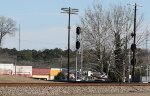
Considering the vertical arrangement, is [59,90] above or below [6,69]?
below

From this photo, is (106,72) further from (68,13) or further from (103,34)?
(68,13)

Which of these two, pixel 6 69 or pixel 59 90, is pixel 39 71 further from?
pixel 59 90

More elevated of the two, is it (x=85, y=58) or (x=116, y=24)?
(x=116, y=24)

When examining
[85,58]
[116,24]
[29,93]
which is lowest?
[29,93]

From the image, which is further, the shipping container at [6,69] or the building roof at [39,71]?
the building roof at [39,71]

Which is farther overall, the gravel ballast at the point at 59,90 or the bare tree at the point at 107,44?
the bare tree at the point at 107,44

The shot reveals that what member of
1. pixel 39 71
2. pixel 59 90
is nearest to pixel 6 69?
pixel 39 71

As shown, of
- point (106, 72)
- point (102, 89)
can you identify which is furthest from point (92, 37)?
point (102, 89)

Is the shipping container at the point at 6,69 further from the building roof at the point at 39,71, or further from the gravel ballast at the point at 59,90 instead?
the gravel ballast at the point at 59,90

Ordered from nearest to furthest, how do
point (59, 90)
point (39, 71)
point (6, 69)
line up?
point (59, 90) < point (6, 69) < point (39, 71)

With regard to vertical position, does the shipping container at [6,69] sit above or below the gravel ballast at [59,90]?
above

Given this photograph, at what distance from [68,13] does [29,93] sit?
38.2m

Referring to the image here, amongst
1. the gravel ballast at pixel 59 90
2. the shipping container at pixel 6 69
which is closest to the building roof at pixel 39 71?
the shipping container at pixel 6 69

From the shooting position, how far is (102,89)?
3288cm
